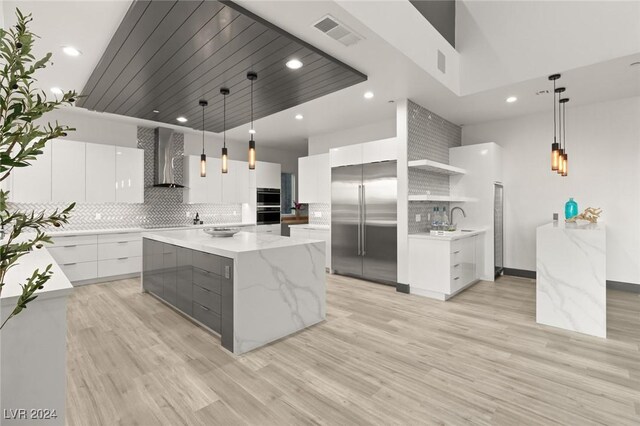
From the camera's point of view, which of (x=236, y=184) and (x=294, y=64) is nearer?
(x=294, y=64)

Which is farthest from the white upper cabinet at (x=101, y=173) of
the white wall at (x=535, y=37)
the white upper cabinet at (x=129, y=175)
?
the white wall at (x=535, y=37)

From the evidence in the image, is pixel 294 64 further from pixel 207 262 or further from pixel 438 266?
pixel 438 266

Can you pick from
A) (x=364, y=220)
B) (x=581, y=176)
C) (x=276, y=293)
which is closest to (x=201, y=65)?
(x=276, y=293)

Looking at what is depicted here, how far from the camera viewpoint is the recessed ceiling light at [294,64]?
3223 mm

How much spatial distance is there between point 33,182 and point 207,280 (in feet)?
11.9

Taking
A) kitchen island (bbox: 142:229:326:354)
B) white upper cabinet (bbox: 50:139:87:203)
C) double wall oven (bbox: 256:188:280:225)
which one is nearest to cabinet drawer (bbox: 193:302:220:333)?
kitchen island (bbox: 142:229:326:354)

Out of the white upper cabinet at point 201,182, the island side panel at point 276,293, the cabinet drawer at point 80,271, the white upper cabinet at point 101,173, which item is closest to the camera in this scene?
the island side panel at point 276,293

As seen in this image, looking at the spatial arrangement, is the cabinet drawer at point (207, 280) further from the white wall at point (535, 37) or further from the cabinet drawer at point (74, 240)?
the white wall at point (535, 37)

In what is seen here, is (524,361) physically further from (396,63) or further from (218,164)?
(218,164)

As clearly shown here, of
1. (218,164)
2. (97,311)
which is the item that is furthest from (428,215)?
(97,311)

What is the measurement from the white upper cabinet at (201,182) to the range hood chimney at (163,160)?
0.27 meters

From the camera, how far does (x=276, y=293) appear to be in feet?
9.52

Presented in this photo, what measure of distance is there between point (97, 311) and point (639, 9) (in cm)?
659
